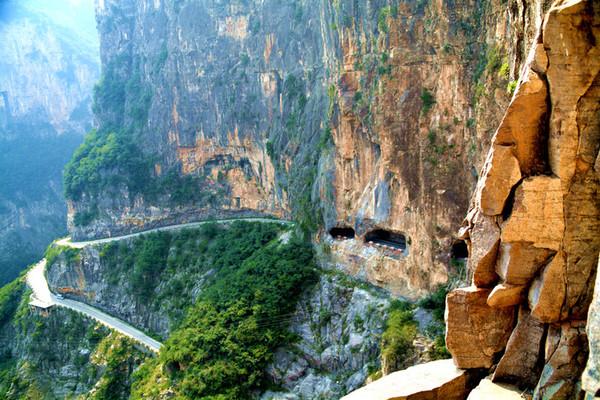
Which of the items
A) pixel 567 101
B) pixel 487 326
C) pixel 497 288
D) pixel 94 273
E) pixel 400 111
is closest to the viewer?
pixel 567 101

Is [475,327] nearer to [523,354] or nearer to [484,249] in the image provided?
[523,354]

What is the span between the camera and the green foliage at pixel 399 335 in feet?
84.8

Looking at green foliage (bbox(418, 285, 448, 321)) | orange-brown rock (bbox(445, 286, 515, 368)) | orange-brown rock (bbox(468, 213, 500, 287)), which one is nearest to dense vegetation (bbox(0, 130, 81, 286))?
green foliage (bbox(418, 285, 448, 321))

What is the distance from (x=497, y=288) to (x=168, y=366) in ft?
97.5

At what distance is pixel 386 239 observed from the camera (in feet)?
106

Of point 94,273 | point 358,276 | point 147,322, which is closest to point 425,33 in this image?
point 358,276

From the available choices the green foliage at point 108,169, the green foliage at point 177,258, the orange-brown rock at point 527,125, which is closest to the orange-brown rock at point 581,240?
the orange-brown rock at point 527,125

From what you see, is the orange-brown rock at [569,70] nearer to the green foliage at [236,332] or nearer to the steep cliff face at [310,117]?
the steep cliff face at [310,117]

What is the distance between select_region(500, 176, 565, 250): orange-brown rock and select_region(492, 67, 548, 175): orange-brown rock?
1.14 feet

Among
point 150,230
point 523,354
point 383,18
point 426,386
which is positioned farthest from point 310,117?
point 523,354

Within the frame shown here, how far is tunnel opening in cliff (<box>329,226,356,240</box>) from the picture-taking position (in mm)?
35188

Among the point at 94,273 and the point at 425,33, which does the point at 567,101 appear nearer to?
the point at 425,33

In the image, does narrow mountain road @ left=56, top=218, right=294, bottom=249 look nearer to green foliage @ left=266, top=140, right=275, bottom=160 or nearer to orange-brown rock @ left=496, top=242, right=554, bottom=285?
green foliage @ left=266, top=140, right=275, bottom=160

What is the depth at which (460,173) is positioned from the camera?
2562cm
